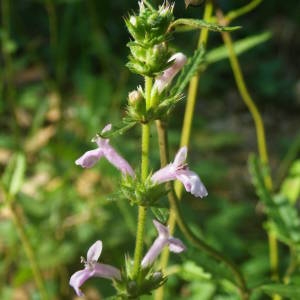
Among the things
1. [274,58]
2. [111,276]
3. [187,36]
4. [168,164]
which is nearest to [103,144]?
[168,164]

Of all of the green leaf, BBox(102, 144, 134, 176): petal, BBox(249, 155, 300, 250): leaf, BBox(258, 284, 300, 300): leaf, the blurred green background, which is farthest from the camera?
the blurred green background

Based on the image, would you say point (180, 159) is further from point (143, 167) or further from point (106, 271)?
point (106, 271)

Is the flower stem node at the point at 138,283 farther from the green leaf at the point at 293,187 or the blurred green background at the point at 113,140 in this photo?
the green leaf at the point at 293,187

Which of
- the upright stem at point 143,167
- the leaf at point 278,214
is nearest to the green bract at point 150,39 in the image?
the upright stem at point 143,167

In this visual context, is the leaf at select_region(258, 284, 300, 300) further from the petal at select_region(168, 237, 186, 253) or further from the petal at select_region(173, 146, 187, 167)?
the petal at select_region(173, 146, 187, 167)

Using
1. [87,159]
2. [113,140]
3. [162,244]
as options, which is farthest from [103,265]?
[113,140]

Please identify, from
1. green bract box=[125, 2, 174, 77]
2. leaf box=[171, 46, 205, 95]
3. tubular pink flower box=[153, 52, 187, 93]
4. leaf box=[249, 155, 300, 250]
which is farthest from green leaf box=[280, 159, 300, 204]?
green bract box=[125, 2, 174, 77]

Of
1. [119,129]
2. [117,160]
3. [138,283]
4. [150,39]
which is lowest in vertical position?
[138,283]
